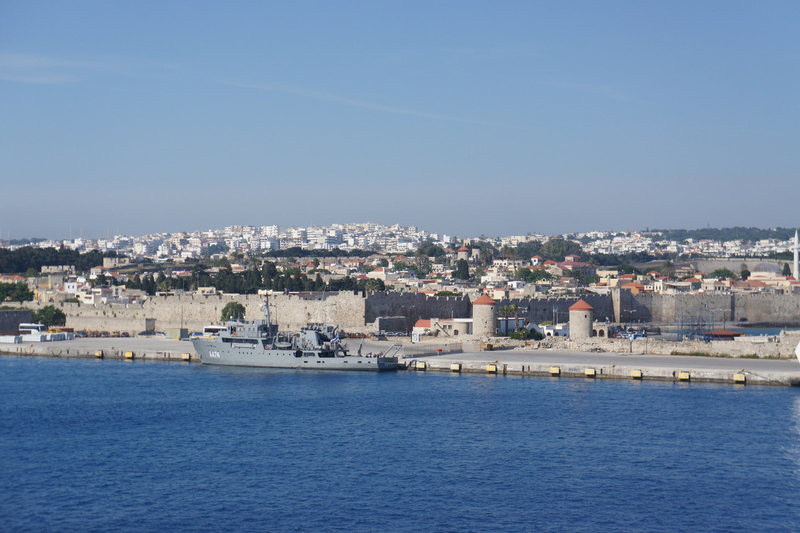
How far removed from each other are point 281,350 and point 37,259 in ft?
145

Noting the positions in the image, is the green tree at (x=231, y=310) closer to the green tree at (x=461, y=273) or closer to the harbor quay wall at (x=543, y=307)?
the harbor quay wall at (x=543, y=307)

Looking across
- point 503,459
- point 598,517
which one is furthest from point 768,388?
point 598,517

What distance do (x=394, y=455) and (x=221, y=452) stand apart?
2608 mm

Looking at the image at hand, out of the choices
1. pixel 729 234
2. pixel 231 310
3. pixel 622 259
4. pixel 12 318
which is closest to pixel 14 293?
pixel 12 318

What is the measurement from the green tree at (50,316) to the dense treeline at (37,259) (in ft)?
74.1

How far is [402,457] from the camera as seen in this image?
53.0ft

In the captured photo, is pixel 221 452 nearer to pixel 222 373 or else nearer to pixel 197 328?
pixel 222 373

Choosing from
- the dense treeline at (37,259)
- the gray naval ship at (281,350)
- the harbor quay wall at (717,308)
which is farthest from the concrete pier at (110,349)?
the dense treeline at (37,259)

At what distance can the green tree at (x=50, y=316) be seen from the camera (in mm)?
41781

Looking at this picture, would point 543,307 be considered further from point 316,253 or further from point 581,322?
point 316,253

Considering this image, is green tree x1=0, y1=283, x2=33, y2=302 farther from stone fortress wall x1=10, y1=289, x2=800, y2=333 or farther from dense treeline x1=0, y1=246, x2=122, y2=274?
dense treeline x1=0, y1=246, x2=122, y2=274

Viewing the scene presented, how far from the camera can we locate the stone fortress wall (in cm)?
3906

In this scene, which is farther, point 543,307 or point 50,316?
point 50,316

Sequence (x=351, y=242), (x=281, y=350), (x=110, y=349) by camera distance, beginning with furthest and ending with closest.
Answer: (x=351, y=242) → (x=110, y=349) → (x=281, y=350)
